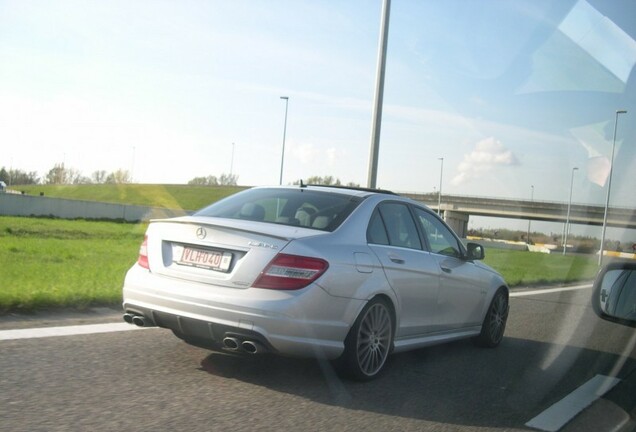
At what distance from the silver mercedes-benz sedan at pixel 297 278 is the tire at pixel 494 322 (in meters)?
1.32

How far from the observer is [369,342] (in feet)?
17.7

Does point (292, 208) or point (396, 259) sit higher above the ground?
point (292, 208)

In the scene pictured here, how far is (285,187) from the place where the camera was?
638 centimetres

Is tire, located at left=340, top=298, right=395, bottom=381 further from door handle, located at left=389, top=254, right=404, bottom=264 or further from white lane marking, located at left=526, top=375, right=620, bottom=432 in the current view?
white lane marking, located at left=526, top=375, right=620, bottom=432

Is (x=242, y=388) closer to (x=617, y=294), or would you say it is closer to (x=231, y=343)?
(x=231, y=343)

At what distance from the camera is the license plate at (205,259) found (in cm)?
499

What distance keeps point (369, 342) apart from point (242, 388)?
1.12 meters

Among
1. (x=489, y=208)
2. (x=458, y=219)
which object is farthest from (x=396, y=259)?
(x=458, y=219)

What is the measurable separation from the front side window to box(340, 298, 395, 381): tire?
1303mm

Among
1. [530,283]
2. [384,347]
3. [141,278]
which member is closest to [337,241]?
[384,347]

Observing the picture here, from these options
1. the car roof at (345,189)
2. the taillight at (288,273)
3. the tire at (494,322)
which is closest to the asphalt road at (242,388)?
the tire at (494,322)

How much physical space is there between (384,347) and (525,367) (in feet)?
6.53

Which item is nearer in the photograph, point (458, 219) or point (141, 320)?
point (141, 320)

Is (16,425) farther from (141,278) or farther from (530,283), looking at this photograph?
(530,283)
